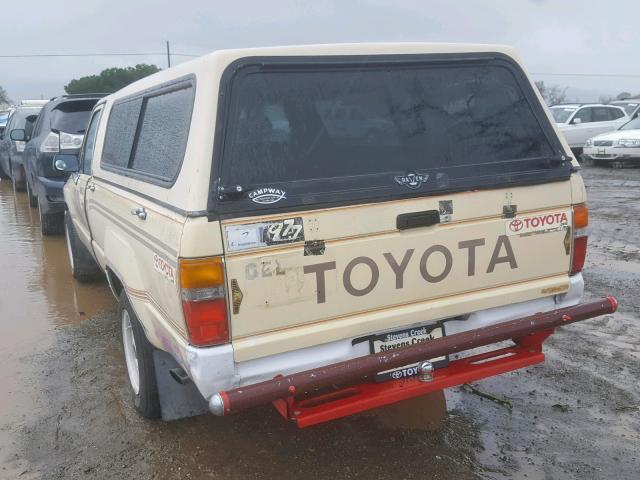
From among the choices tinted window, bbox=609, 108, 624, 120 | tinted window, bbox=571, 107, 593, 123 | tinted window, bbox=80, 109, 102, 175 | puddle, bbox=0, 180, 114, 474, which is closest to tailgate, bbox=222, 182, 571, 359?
puddle, bbox=0, 180, 114, 474

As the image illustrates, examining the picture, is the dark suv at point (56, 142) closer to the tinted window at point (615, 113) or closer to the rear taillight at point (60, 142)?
the rear taillight at point (60, 142)

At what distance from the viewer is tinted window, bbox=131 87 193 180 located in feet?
9.45

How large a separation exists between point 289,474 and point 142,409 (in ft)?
3.37

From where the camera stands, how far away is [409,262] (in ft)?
9.53

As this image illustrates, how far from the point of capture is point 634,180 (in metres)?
14.1

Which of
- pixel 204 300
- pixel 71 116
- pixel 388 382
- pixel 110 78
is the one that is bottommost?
pixel 388 382

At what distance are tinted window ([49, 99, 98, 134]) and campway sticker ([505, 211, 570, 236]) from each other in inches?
273

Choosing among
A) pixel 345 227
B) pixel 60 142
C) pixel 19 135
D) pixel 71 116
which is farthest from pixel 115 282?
pixel 19 135

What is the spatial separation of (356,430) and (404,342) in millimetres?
857

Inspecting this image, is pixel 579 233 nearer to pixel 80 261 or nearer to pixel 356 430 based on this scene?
pixel 356 430

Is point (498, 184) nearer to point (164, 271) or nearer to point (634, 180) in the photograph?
point (164, 271)

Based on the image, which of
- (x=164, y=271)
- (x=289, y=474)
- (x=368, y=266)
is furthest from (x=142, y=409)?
(x=368, y=266)

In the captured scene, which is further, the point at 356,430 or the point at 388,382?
the point at 356,430

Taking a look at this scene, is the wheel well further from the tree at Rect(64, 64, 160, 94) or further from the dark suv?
the tree at Rect(64, 64, 160, 94)
